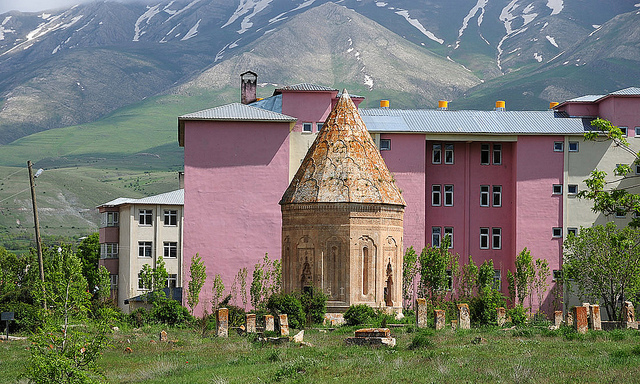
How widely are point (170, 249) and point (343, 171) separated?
3317cm

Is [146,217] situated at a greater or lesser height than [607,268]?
greater

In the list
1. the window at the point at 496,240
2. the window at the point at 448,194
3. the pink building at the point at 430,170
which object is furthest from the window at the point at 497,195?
the window at the point at 448,194

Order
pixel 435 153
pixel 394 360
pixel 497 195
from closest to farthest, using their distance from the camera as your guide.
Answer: pixel 394 360 → pixel 435 153 → pixel 497 195

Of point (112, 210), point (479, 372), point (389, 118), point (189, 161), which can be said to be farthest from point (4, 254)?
point (479, 372)

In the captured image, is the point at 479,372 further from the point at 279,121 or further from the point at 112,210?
the point at 112,210

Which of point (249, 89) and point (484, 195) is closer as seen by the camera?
point (484, 195)

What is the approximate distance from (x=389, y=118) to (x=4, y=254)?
149 ft

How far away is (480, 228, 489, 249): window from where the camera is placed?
5741 centimetres

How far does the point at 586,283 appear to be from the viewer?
50688 millimetres

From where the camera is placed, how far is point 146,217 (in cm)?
6850

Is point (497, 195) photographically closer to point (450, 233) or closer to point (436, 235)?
point (450, 233)

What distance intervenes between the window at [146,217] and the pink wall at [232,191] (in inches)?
600

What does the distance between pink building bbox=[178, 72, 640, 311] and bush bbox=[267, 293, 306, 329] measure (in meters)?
16.2

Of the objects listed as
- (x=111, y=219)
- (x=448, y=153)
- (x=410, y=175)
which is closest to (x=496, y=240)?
(x=448, y=153)
